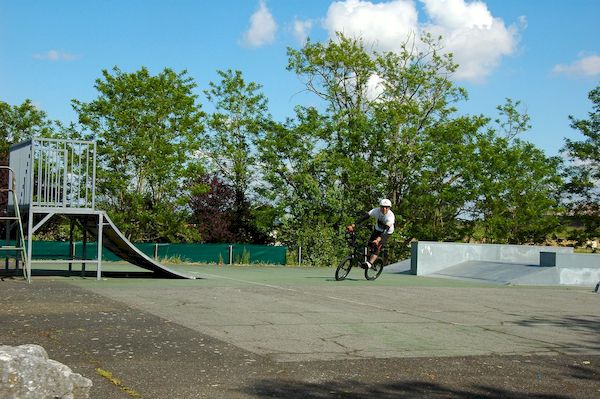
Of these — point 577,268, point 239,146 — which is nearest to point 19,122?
point 239,146

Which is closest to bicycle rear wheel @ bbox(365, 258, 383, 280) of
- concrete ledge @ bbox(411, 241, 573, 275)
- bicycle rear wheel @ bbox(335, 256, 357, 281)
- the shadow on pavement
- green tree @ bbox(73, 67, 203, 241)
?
bicycle rear wheel @ bbox(335, 256, 357, 281)

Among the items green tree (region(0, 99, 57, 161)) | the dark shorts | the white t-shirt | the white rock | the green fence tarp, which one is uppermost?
green tree (region(0, 99, 57, 161))

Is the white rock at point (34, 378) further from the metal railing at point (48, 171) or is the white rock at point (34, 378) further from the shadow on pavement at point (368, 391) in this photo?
the metal railing at point (48, 171)

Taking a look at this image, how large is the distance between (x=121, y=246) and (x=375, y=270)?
6262 mm

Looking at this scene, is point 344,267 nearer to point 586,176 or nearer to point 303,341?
point 303,341

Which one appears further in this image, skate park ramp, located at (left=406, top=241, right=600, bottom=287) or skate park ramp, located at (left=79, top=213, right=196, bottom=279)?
skate park ramp, located at (left=406, top=241, right=600, bottom=287)

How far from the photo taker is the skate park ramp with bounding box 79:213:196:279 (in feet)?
49.4

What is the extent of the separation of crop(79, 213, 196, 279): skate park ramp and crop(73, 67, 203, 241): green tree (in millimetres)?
18700

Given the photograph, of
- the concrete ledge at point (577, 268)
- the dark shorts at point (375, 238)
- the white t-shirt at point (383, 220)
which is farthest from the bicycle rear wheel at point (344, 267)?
the concrete ledge at point (577, 268)

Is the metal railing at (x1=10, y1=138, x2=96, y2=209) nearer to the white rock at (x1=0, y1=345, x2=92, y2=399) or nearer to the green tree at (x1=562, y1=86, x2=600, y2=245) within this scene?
the white rock at (x1=0, y1=345, x2=92, y2=399)

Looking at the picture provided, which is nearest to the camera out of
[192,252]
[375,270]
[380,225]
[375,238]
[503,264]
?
[380,225]

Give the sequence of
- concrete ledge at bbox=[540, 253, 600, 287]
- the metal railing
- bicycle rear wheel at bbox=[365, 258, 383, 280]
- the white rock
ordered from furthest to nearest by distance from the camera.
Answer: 1. concrete ledge at bbox=[540, 253, 600, 287]
2. bicycle rear wheel at bbox=[365, 258, 383, 280]
3. the metal railing
4. the white rock

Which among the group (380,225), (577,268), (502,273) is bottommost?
(502,273)

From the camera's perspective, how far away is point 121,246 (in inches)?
621
